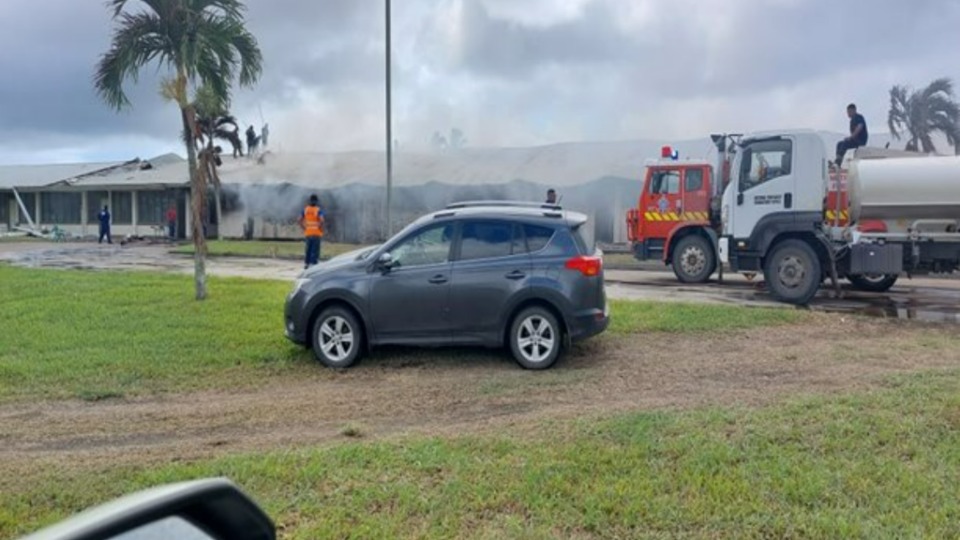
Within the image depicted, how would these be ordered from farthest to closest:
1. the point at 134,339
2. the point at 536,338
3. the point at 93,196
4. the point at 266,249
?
1. the point at 93,196
2. the point at 266,249
3. the point at 134,339
4. the point at 536,338

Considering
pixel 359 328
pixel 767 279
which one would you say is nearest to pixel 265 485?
pixel 359 328

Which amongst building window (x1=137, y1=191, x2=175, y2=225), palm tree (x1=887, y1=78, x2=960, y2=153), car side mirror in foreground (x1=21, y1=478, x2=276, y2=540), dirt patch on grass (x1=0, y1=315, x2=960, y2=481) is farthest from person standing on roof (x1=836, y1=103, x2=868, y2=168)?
building window (x1=137, y1=191, x2=175, y2=225)

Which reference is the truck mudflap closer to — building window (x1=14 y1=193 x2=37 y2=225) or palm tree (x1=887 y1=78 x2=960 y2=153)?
palm tree (x1=887 y1=78 x2=960 y2=153)

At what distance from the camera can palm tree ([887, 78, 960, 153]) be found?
3434cm

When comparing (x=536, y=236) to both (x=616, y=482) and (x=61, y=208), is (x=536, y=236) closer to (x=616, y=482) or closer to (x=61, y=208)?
(x=616, y=482)

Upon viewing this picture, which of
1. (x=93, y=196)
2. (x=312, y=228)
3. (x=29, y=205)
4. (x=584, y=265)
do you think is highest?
(x=93, y=196)

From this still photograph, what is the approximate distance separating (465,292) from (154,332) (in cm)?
441

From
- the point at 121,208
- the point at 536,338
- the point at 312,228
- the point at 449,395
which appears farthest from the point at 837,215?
the point at 121,208

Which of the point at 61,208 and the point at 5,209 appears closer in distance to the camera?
the point at 61,208

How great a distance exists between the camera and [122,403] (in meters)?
6.80

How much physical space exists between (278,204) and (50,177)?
18.3 metres

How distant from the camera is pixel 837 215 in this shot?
44.5ft

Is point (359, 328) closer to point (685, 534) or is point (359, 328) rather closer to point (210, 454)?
point (210, 454)

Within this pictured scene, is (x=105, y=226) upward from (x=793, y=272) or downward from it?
upward
